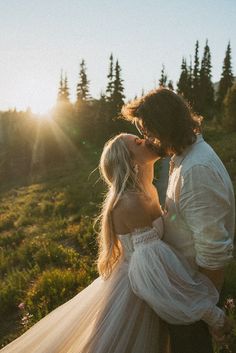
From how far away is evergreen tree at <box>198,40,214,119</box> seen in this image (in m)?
59.2

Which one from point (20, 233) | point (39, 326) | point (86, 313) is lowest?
point (20, 233)

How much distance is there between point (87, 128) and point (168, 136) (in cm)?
4802

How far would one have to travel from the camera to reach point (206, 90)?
6128cm

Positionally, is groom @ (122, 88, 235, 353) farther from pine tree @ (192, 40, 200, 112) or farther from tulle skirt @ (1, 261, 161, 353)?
pine tree @ (192, 40, 200, 112)

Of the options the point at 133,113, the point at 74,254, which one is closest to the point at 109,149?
the point at 133,113

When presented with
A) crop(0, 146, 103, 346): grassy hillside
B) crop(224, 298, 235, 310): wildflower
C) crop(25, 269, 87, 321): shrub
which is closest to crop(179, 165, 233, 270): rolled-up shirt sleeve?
crop(224, 298, 235, 310): wildflower

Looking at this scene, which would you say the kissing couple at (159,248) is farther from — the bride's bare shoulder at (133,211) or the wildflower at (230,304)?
the wildflower at (230,304)

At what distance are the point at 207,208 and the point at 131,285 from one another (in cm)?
101

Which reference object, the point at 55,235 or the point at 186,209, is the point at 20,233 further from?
the point at 186,209

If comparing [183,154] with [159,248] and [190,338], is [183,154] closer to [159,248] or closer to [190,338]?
[159,248]

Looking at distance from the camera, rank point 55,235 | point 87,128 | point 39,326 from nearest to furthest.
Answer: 1. point 39,326
2. point 55,235
3. point 87,128

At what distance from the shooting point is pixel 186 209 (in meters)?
3.10

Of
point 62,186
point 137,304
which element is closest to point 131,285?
point 137,304

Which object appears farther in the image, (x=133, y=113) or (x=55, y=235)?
(x=55, y=235)
